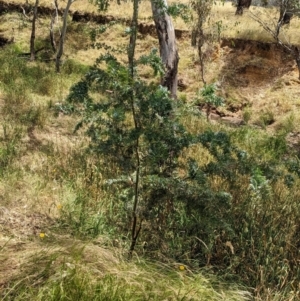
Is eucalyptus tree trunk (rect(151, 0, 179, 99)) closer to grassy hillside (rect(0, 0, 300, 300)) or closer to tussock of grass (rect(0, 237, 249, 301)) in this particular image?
grassy hillside (rect(0, 0, 300, 300))

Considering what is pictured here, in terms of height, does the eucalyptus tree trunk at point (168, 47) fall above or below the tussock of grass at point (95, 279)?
above

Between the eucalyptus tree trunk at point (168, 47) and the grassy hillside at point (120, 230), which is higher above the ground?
the eucalyptus tree trunk at point (168, 47)

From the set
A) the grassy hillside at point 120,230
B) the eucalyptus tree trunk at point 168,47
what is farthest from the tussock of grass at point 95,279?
the eucalyptus tree trunk at point 168,47

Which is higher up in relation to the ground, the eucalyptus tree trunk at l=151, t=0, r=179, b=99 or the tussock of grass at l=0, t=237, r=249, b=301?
the eucalyptus tree trunk at l=151, t=0, r=179, b=99

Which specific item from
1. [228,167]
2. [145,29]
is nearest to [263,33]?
[145,29]

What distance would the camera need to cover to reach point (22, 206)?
403 centimetres

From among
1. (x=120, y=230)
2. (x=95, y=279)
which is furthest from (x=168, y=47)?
(x=95, y=279)

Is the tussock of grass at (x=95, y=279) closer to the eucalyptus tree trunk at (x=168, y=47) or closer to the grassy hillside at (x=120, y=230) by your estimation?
the grassy hillside at (x=120, y=230)

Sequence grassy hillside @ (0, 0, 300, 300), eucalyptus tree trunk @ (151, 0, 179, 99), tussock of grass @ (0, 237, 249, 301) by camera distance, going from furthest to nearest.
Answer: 1. eucalyptus tree trunk @ (151, 0, 179, 99)
2. grassy hillside @ (0, 0, 300, 300)
3. tussock of grass @ (0, 237, 249, 301)

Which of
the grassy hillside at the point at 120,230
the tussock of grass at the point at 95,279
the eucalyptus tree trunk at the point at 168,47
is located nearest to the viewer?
the tussock of grass at the point at 95,279

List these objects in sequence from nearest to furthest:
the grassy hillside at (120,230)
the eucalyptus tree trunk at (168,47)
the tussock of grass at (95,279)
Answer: the tussock of grass at (95,279) → the grassy hillside at (120,230) → the eucalyptus tree trunk at (168,47)

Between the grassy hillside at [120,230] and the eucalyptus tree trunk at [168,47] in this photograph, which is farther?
the eucalyptus tree trunk at [168,47]

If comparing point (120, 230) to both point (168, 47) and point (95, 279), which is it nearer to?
point (95, 279)

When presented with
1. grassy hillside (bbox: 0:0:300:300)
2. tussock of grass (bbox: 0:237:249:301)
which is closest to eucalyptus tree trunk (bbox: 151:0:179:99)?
grassy hillside (bbox: 0:0:300:300)
